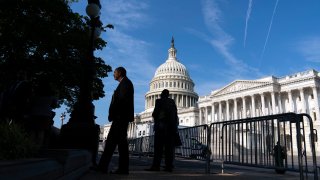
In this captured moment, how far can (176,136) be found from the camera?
8.46 meters

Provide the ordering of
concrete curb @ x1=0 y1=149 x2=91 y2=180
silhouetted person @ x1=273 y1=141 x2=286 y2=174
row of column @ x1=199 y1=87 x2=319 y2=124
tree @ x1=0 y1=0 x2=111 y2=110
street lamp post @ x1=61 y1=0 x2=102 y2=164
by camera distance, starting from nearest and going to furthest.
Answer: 1. concrete curb @ x1=0 y1=149 x2=91 y2=180
2. silhouetted person @ x1=273 y1=141 x2=286 y2=174
3. street lamp post @ x1=61 y1=0 x2=102 y2=164
4. tree @ x1=0 y1=0 x2=111 y2=110
5. row of column @ x1=199 y1=87 x2=319 y2=124

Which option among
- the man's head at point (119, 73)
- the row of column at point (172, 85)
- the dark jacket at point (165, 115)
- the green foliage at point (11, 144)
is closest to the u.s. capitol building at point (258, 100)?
the row of column at point (172, 85)

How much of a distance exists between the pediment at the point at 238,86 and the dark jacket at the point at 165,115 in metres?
71.9

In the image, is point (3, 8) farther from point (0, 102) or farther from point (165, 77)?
point (165, 77)

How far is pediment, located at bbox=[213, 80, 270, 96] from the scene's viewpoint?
258 ft

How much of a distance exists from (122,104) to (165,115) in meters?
2.05

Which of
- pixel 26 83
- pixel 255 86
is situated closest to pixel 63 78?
pixel 26 83

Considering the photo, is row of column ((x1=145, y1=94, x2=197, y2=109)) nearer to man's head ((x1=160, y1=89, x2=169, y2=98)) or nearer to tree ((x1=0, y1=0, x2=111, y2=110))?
tree ((x1=0, y1=0, x2=111, y2=110))

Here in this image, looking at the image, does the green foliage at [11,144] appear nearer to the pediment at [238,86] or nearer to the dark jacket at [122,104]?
the dark jacket at [122,104]

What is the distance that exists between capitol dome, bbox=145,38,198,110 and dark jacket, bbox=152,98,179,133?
355 feet

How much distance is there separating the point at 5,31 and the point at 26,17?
126 centimetres

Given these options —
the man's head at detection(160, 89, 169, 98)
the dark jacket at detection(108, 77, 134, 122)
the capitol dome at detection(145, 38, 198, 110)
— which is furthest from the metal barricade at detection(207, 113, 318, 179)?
the capitol dome at detection(145, 38, 198, 110)

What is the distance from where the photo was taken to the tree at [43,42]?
16.7m

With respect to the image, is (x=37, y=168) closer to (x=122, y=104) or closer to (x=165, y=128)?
(x=122, y=104)
